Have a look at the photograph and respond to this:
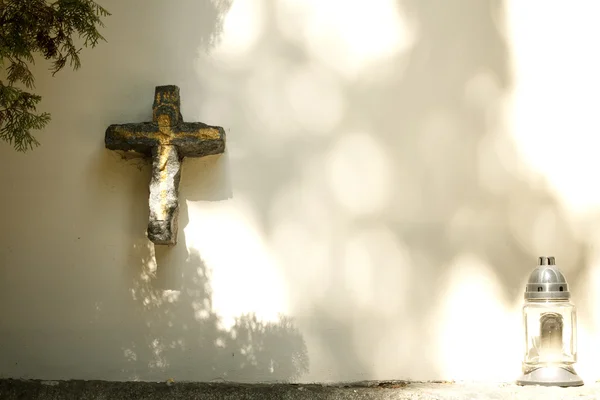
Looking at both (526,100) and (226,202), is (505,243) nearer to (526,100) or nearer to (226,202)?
(526,100)

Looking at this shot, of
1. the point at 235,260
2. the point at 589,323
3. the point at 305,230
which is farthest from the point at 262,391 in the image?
the point at 589,323

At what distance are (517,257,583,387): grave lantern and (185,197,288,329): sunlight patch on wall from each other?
96cm

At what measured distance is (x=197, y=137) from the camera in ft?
10.5

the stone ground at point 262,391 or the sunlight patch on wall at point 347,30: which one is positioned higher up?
the sunlight patch on wall at point 347,30

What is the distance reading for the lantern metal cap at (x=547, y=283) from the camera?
303 centimetres

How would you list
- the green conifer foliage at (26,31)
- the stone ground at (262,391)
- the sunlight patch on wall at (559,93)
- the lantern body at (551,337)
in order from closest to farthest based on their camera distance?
the green conifer foliage at (26,31)
the stone ground at (262,391)
the lantern body at (551,337)
the sunlight patch on wall at (559,93)

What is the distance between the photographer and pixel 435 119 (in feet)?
10.9

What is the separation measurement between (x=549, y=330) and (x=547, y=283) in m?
0.24

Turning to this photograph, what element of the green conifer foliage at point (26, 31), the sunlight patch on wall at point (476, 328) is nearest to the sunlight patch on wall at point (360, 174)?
the sunlight patch on wall at point (476, 328)

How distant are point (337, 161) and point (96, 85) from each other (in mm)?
1040

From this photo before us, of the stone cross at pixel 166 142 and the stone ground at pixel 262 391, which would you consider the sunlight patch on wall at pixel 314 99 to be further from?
the stone ground at pixel 262 391

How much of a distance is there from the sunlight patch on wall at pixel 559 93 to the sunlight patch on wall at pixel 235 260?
1.12 m

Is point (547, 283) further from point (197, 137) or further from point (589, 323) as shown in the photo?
point (197, 137)

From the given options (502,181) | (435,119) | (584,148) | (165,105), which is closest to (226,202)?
(165,105)
